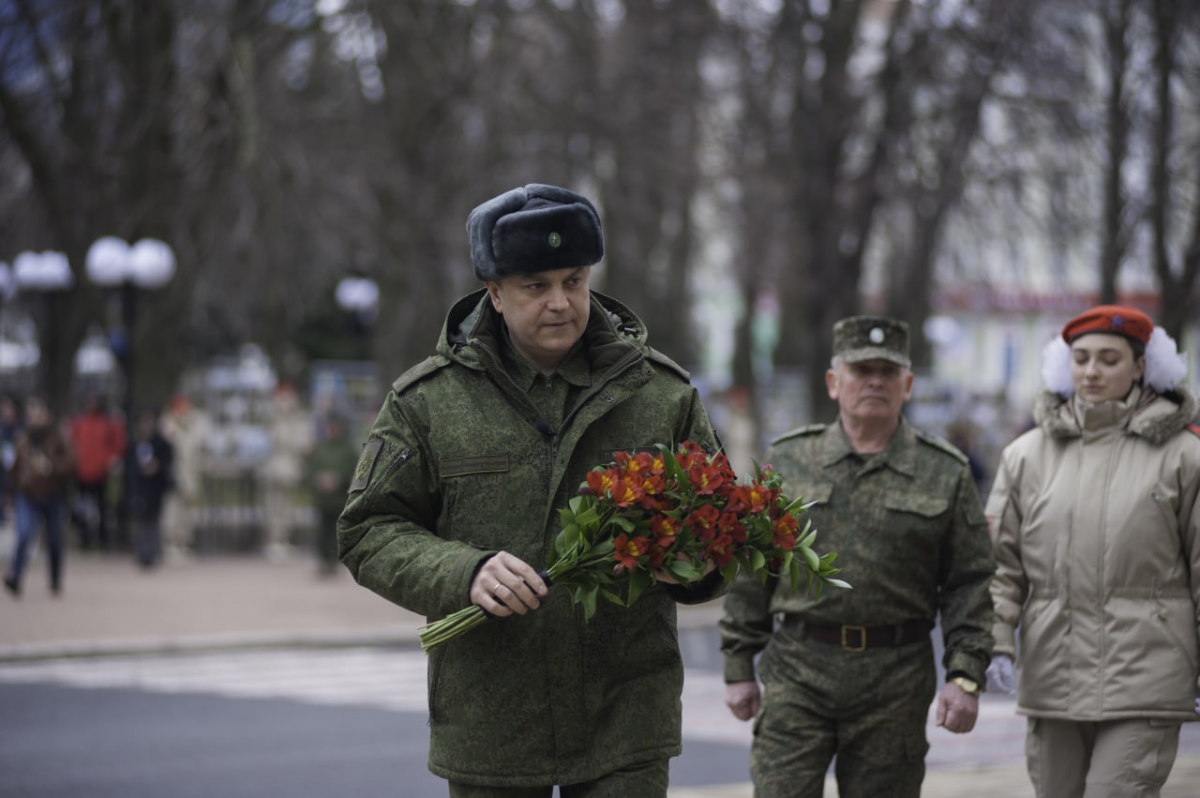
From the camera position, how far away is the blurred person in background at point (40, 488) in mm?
15750

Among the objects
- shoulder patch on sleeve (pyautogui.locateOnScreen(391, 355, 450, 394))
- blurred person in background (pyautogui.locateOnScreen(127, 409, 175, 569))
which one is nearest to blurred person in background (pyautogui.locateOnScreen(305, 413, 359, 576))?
blurred person in background (pyautogui.locateOnScreen(127, 409, 175, 569))

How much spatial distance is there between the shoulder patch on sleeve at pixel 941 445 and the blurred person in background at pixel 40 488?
39.1 feet

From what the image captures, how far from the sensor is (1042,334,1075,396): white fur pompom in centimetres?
550

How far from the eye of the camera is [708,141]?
2345 cm

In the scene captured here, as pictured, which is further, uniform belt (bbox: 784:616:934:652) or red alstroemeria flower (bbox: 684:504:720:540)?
uniform belt (bbox: 784:616:934:652)

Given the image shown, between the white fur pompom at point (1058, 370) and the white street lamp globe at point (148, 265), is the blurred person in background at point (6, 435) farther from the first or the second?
the white fur pompom at point (1058, 370)

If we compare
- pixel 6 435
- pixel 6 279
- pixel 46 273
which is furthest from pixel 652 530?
pixel 6 279

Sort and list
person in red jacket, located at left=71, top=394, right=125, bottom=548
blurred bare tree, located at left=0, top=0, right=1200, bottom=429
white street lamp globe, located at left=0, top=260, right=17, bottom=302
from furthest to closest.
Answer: white street lamp globe, located at left=0, top=260, right=17, bottom=302
person in red jacket, located at left=71, top=394, right=125, bottom=548
blurred bare tree, located at left=0, top=0, right=1200, bottom=429

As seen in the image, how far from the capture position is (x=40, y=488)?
51.8ft

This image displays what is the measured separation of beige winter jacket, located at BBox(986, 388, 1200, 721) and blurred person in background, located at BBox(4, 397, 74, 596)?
39.8ft

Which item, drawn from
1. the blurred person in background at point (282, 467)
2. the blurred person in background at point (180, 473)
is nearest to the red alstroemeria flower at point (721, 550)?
the blurred person in background at point (180, 473)

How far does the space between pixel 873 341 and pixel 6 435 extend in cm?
2138

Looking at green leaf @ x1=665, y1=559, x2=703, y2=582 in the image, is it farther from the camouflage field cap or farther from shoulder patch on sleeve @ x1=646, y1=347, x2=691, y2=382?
the camouflage field cap

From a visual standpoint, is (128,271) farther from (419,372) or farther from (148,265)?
(419,372)
